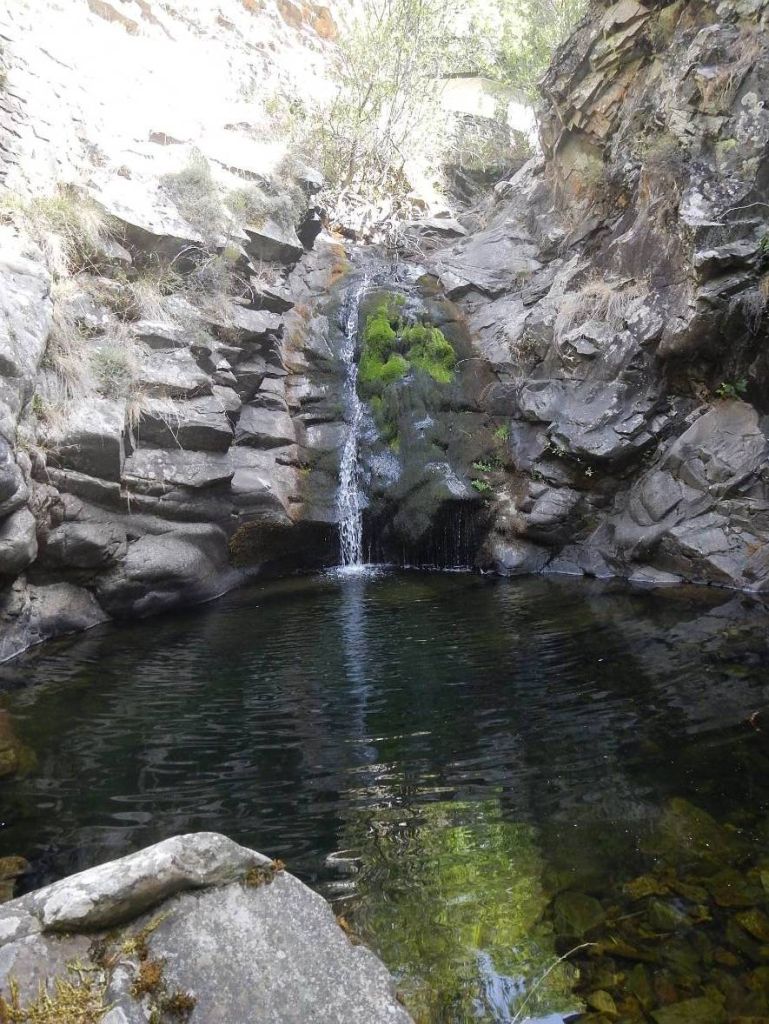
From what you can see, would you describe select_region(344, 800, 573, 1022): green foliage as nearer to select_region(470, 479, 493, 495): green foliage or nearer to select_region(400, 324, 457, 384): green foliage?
select_region(470, 479, 493, 495): green foliage

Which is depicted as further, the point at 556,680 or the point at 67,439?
the point at 67,439

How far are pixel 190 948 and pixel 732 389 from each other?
11.3m

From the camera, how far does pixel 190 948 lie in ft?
7.39

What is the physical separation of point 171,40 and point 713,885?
24.6m

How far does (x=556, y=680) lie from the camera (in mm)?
6695

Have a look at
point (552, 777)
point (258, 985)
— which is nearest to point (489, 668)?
point (552, 777)

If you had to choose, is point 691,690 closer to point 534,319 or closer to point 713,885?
point 713,885

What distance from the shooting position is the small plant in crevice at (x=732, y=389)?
1086 centimetres

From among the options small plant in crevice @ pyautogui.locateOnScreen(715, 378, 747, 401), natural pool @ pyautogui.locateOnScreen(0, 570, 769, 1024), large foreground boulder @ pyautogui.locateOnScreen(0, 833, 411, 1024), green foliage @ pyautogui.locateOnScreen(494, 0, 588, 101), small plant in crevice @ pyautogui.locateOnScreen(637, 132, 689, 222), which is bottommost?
natural pool @ pyautogui.locateOnScreen(0, 570, 769, 1024)

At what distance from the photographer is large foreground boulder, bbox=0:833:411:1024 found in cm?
208

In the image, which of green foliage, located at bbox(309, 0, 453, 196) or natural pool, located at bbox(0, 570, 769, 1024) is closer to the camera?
natural pool, located at bbox(0, 570, 769, 1024)

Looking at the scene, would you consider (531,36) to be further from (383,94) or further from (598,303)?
(598,303)

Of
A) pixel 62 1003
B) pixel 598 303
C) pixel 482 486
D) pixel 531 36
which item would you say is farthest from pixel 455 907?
→ pixel 531 36

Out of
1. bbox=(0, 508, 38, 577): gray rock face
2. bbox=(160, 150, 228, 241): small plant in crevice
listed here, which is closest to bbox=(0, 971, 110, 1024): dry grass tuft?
bbox=(0, 508, 38, 577): gray rock face
